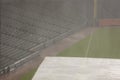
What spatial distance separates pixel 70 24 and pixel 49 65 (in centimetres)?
761

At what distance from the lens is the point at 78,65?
6277 millimetres

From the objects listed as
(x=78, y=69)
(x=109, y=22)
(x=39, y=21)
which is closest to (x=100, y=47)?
(x=78, y=69)

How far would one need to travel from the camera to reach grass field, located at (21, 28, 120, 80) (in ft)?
28.3

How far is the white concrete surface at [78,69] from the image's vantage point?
218 inches

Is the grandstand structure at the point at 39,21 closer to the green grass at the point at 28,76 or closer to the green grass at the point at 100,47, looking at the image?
the green grass at the point at 28,76

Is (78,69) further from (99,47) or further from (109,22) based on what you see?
(109,22)

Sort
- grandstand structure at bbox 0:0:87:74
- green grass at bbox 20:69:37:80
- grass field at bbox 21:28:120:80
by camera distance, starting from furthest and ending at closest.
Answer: grass field at bbox 21:28:120:80 < grandstand structure at bbox 0:0:87:74 < green grass at bbox 20:69:37:80

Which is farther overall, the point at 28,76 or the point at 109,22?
the point at 109,22

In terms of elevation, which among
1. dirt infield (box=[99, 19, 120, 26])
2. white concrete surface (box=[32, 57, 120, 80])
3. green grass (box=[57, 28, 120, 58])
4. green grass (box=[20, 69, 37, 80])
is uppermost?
white concrete surface (box=[32, 57, 120, 80])

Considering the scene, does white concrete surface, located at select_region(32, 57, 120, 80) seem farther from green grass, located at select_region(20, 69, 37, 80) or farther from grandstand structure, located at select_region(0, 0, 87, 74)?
grandstand structure, located at select_region(0, 0, 87, 74)

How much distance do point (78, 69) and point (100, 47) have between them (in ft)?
12.4

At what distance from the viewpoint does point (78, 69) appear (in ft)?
19.7

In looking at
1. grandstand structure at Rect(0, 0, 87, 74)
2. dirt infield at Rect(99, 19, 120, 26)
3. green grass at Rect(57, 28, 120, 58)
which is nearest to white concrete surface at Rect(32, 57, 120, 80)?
grandstand structure at Rect(0, 0, 87, 74)

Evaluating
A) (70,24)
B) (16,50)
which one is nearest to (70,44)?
(16,50)
